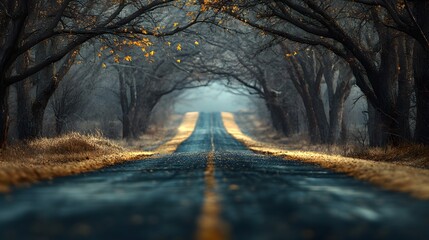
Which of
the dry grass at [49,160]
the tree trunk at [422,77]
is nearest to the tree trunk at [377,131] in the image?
the tree trunk at [422,77]

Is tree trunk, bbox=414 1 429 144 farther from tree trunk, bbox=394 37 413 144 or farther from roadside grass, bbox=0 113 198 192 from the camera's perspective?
roadside grass, bbox=0 113 198 192

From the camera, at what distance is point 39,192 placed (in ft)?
31.2

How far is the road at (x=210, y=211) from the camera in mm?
6000

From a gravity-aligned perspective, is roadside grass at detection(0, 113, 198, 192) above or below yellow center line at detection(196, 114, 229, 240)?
above

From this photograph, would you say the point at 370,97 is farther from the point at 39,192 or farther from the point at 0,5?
the point at 39,192

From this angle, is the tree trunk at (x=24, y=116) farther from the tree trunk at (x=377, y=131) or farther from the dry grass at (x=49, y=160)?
the tree trunk at (x=377, y=131)

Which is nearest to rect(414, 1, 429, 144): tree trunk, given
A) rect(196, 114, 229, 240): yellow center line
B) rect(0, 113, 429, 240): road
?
rect(0, 113, 429, 240): road

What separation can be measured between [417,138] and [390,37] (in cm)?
486

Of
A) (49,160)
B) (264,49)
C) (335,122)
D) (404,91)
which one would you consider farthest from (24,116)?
(335,122)

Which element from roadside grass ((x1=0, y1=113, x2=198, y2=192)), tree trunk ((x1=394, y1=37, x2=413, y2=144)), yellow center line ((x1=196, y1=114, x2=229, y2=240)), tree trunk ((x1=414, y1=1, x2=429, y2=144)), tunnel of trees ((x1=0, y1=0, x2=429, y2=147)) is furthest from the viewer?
tree trunk ((x1=394, y1=37, x2=413, y2=144))

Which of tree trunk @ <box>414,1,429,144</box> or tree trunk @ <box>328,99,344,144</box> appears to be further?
tree trunk @ <box>328,99,344,144</box>

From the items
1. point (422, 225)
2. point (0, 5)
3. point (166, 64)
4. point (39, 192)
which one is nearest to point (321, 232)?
point (422, 225)

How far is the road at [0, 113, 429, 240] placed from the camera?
19.7 feet

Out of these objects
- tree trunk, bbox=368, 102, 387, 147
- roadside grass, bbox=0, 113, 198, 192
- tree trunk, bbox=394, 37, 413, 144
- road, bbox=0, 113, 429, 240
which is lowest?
road, bbox=0, 113, 429, 240
